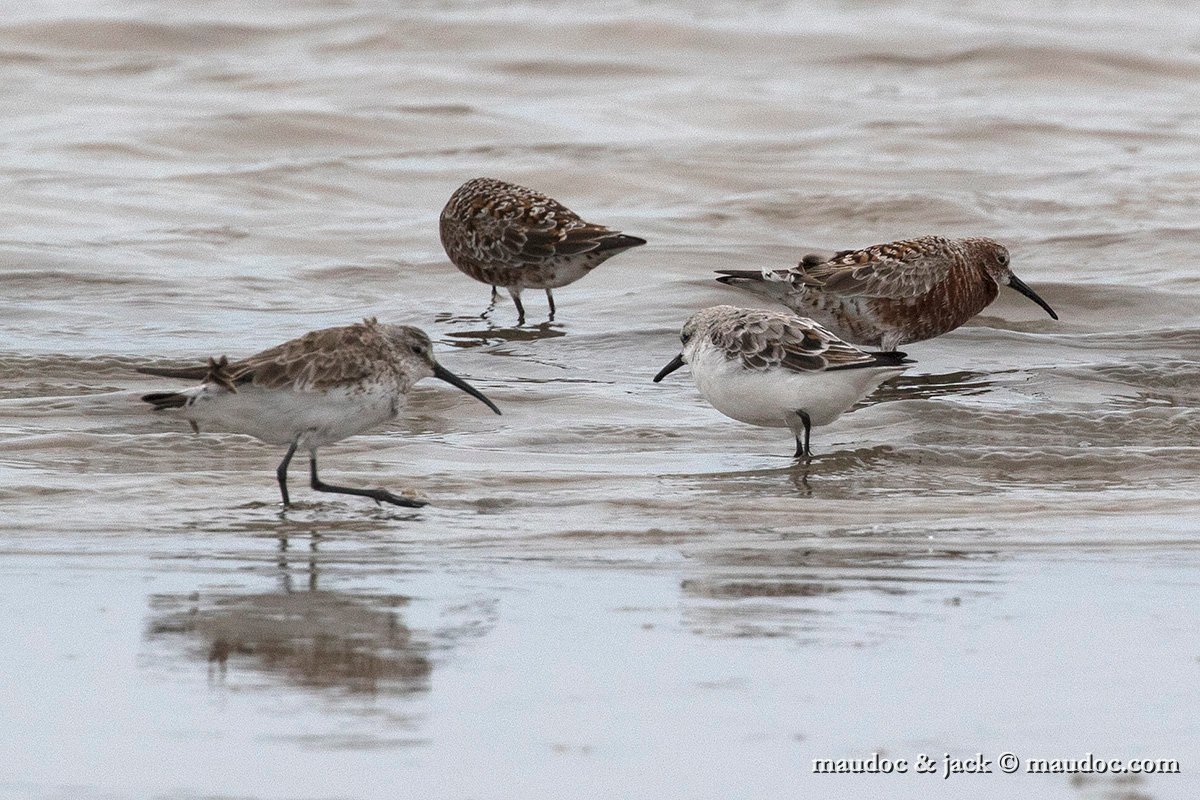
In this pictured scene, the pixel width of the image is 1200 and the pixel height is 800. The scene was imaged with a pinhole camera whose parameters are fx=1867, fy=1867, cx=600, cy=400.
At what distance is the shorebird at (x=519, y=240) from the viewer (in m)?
13.9

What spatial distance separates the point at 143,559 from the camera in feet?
22.0

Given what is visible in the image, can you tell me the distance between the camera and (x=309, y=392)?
24.5 ft

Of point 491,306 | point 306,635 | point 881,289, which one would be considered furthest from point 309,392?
point 491,306

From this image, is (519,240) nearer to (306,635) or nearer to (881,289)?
(881,289)

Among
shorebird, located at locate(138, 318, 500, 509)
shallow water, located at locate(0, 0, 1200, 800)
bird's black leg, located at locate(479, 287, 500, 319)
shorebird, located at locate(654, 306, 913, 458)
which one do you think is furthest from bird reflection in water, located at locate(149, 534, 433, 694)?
bird's black leg, located at locate(479, 287, 500, 319)

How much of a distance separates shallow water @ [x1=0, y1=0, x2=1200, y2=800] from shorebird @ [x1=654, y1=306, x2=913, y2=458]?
273 millimetres

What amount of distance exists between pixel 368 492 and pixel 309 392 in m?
0.52

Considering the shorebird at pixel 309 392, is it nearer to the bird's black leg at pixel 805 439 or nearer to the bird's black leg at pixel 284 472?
the bird's black leg at pixel 284 472

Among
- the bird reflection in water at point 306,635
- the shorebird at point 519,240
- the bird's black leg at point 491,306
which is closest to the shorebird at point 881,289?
the shorebird at point 519,240

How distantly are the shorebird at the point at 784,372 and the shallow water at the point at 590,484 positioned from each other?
273 mm

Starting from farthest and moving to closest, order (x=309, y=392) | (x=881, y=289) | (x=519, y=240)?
(x=519, y=240)
(x=881, y=289)
(x=309, y=392)

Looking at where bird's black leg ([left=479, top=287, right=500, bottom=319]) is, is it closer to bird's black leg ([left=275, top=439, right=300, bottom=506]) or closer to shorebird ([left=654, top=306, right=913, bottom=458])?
shorebird ([left=654, top=306, right=913, bottom=458])

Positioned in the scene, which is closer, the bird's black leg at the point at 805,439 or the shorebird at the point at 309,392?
the shorebird at the point at 309,392

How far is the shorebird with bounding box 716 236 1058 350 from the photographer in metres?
12.2
